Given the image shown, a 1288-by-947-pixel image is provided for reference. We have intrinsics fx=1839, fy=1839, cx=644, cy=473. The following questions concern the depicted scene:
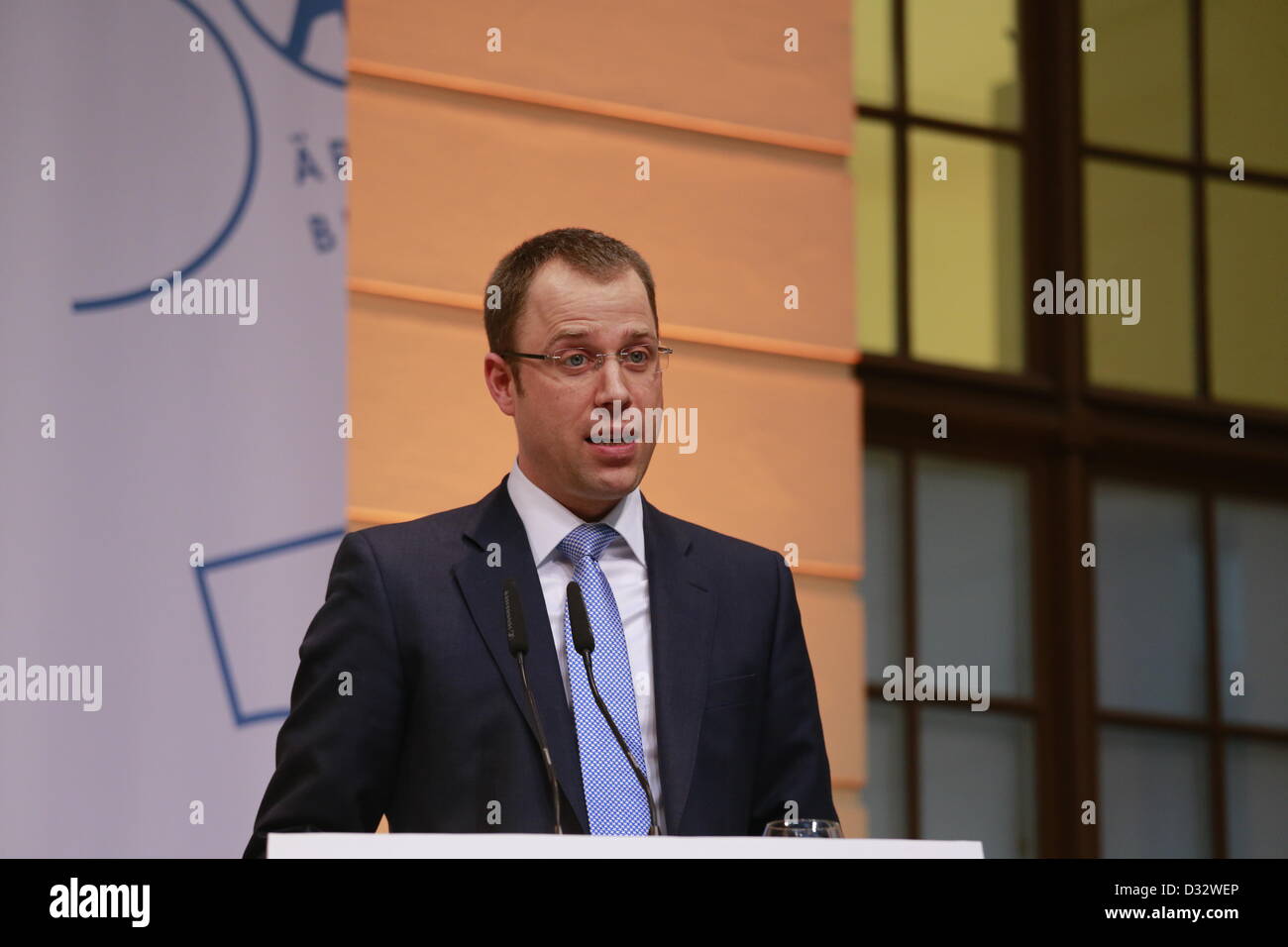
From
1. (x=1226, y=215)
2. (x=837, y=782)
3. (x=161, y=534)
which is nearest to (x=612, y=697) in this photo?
(x=161, y=534)

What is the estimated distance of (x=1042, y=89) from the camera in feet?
17.0

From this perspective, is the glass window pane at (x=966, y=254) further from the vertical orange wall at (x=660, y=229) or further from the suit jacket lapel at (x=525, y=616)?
the suit jacket lapel at (x=525, y=616)

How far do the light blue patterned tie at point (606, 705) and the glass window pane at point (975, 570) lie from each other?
2.31 m

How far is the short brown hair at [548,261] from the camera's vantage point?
2.76 metres

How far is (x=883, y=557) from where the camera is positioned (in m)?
4.85

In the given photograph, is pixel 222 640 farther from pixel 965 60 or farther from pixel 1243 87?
pixel 1243 87

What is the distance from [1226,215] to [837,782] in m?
2.18

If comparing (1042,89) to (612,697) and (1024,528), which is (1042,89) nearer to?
(1024,528)

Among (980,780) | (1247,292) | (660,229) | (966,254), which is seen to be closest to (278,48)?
(660,229)

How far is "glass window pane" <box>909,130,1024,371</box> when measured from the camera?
4.98m

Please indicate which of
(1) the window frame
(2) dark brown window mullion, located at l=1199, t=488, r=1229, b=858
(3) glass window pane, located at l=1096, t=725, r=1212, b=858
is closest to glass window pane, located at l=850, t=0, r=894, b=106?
(1) the window frame

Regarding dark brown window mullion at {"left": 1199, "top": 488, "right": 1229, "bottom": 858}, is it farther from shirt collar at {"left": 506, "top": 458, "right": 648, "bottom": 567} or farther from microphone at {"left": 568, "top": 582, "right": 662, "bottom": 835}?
microphone at {"left": 568, "top": 582, "right": 662, "bottom": 835}

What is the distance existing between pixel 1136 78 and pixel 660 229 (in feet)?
5.75

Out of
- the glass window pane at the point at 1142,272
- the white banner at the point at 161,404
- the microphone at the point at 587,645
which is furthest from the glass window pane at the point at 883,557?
the microphone at the point at 587,645
